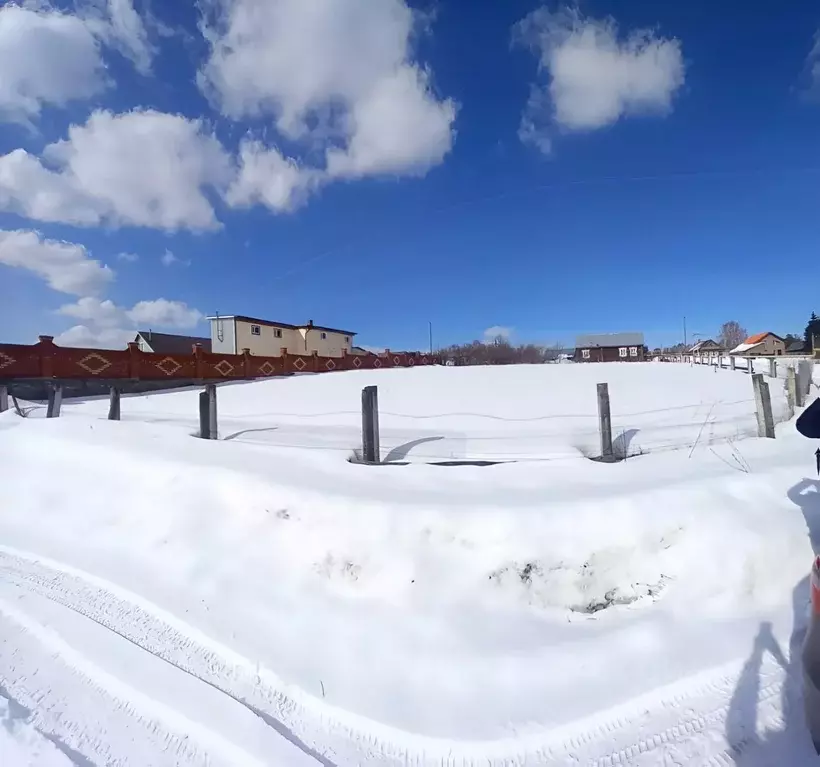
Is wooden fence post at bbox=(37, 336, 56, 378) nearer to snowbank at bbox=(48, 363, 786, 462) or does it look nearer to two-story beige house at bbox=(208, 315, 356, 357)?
snowbank at bbox=(48, 363, 786, 462)

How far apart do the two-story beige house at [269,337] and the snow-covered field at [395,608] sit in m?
33.4

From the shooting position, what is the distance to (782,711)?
2.51m

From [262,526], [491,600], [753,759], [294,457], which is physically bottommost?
[753,759]

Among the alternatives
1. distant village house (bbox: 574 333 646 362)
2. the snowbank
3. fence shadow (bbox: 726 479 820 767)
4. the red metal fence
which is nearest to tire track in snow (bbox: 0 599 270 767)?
fence shadow (bbox: 726 479 820 767)

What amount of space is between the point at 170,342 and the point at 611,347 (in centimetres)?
7514

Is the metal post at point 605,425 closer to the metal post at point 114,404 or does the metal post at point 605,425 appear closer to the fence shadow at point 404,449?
the fence shadow at point 404,449

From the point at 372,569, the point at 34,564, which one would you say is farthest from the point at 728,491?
the point at 34,564

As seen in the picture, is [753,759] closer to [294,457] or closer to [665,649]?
[665,649]

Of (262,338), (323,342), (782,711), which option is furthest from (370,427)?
(323,342)

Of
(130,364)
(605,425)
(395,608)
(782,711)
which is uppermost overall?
(130,364)

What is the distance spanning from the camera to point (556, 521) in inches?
158

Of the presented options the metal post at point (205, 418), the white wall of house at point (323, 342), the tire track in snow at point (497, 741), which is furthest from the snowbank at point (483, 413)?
the white wall of house at point (323, 342)

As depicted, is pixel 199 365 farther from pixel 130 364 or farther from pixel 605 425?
pixel 605 425

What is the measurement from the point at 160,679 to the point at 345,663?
1080mm
